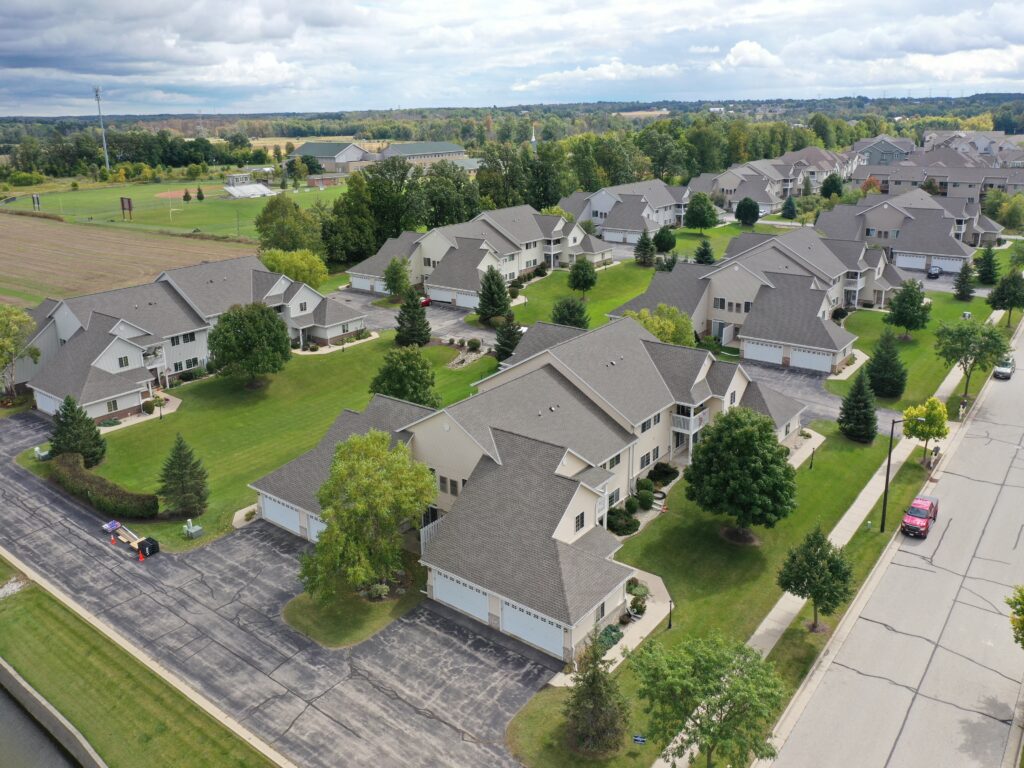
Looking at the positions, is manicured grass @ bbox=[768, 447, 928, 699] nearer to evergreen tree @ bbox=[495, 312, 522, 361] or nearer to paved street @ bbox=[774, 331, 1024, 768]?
paved street @ bbox=[774, 331, 1024, 768]

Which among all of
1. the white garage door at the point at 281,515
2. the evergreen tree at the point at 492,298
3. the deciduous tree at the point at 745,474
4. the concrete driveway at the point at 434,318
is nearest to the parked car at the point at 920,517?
the deciduous tree at the point at 745,474

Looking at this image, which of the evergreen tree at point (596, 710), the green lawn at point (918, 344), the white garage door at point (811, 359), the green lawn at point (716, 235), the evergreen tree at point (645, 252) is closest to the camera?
the evergreen tree at point (596, 710)

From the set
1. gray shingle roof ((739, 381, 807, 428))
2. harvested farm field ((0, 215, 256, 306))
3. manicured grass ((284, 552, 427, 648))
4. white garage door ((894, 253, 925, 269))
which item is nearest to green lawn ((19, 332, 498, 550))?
manicured grass ((284, 552, 427, 648))

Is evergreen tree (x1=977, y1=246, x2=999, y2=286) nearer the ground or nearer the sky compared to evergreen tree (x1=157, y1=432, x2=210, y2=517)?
nearer the sky

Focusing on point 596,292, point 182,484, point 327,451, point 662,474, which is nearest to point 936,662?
point 662,474

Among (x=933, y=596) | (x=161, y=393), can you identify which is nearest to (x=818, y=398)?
(x=933, y=596)

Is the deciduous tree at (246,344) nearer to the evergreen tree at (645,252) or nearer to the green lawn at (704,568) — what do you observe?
the green lawn at (704,568)

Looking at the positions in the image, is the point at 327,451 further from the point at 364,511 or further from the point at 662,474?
the point at 662,474
